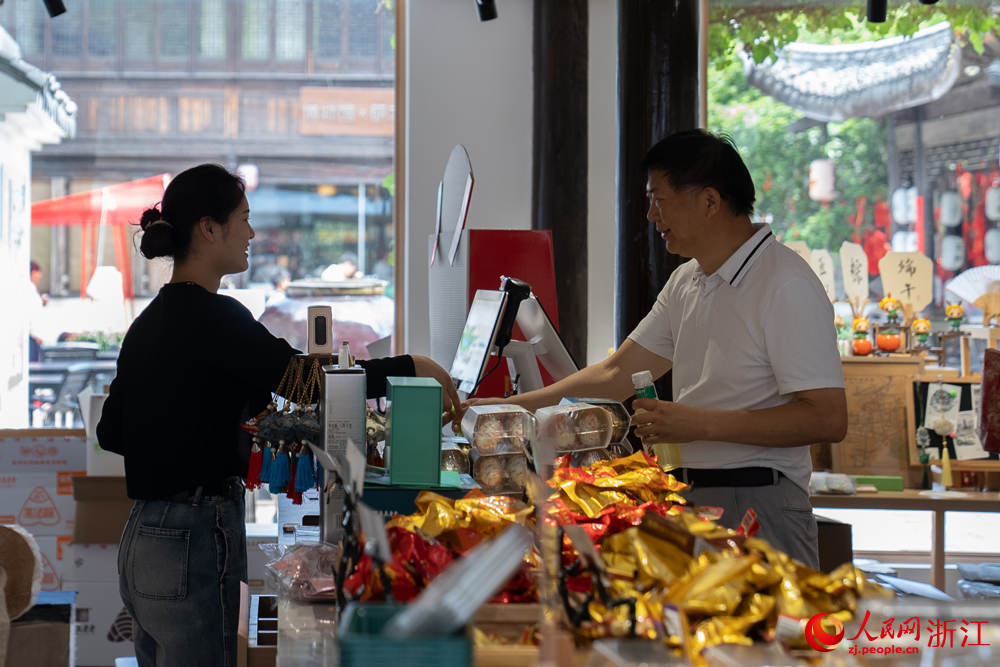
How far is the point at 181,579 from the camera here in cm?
203

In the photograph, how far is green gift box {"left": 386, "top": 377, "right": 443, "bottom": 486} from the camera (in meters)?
1.80

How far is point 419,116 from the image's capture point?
16.1ft

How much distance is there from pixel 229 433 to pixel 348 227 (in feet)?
10.4

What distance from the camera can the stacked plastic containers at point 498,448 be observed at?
6.56 ft

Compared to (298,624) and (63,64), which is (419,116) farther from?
(298,624)

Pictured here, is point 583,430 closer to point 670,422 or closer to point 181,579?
point 670,422

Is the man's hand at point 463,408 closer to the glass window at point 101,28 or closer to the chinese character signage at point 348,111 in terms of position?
the chinese character signage at point 348,111

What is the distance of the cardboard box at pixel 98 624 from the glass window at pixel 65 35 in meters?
2.58

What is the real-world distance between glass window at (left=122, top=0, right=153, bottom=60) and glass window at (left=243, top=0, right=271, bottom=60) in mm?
458

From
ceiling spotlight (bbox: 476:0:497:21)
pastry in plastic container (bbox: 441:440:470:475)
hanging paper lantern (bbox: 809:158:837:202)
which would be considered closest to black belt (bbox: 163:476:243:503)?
pastry in plastic container (bbox: 441:440:470:475)

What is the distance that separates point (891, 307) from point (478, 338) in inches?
110

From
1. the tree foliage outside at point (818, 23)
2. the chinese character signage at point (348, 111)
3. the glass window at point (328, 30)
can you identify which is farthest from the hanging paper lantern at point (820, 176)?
the glass window at point (328, 30)

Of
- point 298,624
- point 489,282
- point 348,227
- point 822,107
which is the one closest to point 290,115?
point 348,227

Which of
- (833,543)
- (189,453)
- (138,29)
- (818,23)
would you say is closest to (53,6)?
(138,29)
